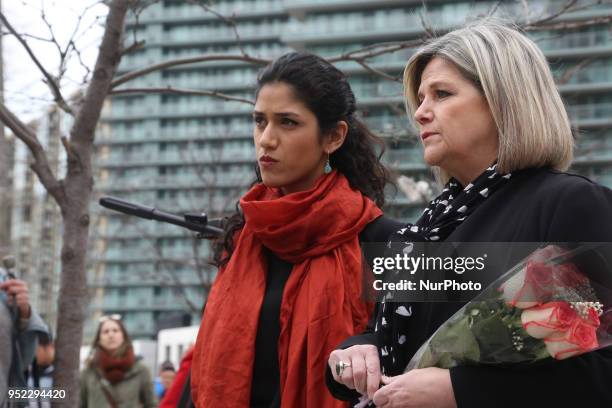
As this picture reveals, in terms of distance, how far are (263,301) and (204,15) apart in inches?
3619

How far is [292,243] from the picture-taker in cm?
301

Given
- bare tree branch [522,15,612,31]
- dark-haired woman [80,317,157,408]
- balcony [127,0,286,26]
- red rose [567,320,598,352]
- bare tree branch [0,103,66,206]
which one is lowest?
dark-haired woman [80,317,157,408]

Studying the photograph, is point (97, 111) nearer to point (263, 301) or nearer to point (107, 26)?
point (107, 26)

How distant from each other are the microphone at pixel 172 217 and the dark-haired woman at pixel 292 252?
429 mm

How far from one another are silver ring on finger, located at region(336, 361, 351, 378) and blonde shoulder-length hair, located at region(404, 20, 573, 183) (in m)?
0.55

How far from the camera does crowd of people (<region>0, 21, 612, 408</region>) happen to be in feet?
6.17

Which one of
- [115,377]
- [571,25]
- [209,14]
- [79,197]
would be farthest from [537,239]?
[209,14]

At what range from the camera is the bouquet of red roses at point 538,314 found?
172 centimetres

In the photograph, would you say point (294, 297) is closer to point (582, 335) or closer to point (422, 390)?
point (422, 390)

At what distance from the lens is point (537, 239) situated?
1.94 meters

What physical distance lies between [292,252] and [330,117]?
1.63 ft

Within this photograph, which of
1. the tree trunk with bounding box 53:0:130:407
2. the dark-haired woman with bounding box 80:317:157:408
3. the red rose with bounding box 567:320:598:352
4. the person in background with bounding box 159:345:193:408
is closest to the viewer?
the red rose with bounding box 567:320:598:352

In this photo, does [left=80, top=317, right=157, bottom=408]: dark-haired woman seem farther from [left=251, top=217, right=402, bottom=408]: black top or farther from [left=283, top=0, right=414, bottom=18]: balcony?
[left=283, top=0, right=414, bottom=18]: balcony

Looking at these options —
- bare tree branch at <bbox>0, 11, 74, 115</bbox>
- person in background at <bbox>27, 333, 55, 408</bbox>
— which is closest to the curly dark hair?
person in background at <bbox>27, 333, 55, 408</bbox>
